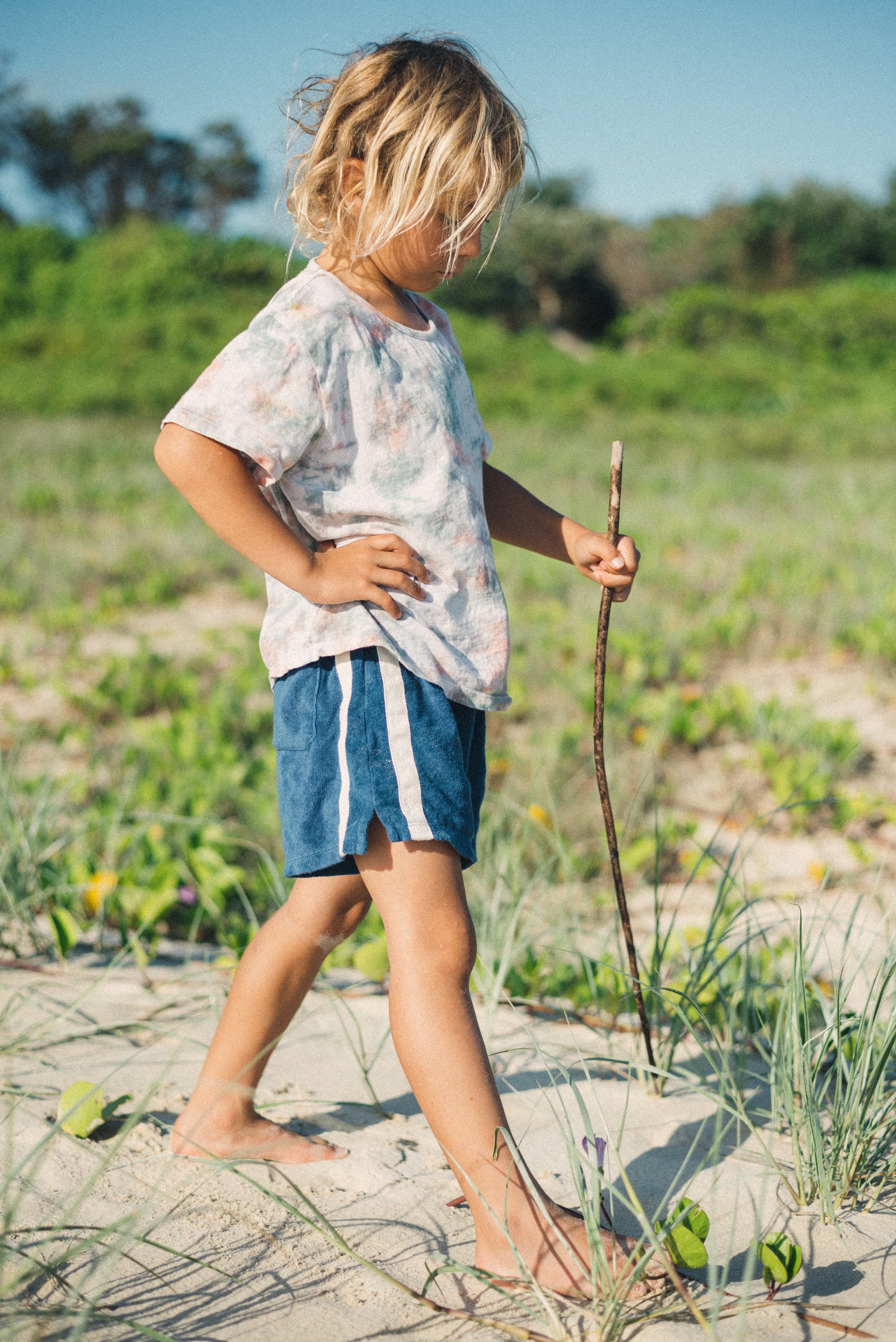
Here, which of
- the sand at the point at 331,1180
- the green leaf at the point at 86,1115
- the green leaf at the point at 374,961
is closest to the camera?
the sand at the point at 331,1180

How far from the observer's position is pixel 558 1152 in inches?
55.1

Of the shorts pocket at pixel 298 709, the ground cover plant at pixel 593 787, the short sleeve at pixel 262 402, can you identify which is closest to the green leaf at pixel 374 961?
the ground cover plant at pixel 593 787

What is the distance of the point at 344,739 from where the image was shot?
1.22 meters

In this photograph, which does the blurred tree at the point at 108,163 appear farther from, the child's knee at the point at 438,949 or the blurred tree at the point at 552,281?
the child's knee at the point at 438,949

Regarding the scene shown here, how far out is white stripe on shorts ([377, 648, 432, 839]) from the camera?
119 cm

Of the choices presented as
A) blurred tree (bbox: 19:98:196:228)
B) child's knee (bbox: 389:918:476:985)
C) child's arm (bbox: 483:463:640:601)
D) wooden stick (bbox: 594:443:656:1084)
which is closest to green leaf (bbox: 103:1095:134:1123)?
child's knee (bbox: 389:918:476:985)

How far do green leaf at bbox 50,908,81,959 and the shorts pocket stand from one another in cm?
84

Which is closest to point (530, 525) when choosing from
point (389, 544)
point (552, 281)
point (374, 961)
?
point (389, 544)

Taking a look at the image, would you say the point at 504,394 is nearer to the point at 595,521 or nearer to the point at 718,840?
Result: the point at 595,521

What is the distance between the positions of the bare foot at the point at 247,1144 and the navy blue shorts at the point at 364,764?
1.25 ft

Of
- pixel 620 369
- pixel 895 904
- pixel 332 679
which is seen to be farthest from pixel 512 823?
pixel 620 369

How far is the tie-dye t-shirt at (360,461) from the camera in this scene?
118 centimetres

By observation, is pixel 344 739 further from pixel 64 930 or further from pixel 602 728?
pixel 64 930

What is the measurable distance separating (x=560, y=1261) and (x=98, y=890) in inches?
48.7
